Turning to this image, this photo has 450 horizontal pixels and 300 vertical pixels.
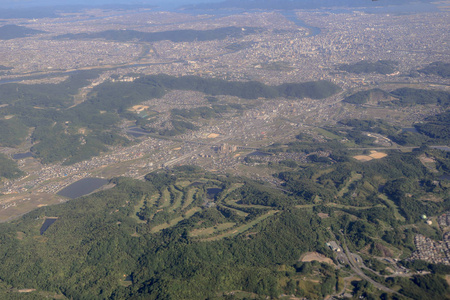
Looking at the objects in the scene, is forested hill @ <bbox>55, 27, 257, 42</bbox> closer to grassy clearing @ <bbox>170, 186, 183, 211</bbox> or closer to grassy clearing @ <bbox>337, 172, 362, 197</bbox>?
grassy clearing @ <bbox>170, 186, 183, 211</bbox>

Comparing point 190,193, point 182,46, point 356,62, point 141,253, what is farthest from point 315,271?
point 182,46

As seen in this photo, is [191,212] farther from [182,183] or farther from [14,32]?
[14,32]

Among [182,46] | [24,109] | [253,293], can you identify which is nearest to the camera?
[253,293]

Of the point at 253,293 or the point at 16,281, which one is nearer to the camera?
the point at 253,293

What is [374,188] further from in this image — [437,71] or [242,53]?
[242,53]

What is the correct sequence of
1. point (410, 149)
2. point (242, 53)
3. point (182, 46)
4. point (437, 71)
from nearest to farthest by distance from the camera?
point (410, 149), point (437, 71), point (242, 53), point (182, 46)

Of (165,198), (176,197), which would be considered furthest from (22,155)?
(176,197)
